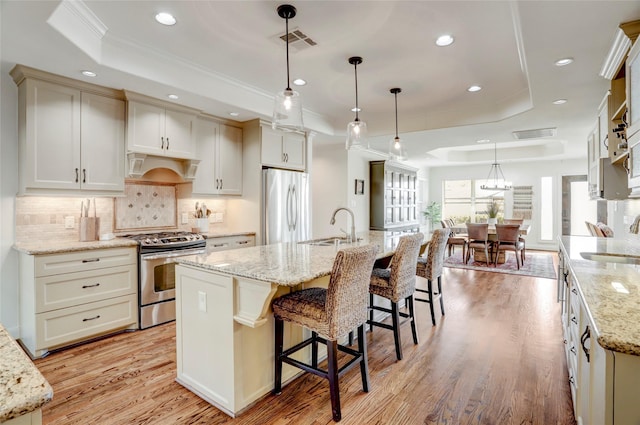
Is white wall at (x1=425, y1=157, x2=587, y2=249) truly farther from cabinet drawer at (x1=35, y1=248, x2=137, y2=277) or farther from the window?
cabinet drawer at (x1=35, y1=248, x2=137, y2=277)

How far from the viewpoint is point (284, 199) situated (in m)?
4.74

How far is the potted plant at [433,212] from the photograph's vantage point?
10391 millimetres

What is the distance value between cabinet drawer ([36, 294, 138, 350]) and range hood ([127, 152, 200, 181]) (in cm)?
130

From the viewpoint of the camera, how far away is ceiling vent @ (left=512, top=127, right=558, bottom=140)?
501 centimetres

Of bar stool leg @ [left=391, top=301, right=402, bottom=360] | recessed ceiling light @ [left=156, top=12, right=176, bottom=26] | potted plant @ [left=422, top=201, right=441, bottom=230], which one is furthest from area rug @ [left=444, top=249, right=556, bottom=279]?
recessed ceiling light @ [left=156, top=12, right=176, bottom=26]

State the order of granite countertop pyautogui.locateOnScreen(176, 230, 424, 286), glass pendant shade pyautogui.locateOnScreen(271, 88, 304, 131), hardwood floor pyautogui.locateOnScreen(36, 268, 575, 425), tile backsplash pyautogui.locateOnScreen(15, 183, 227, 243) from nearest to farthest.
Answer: granite countertop pyautogui.locateOnScreen(176, 230, 424, 286) → hardwood floor pyautogui.locateOnScreen(36, 268, 575, 425) → glass pendant shade pyautogui.locateOnScreen(271, 88, 304, 131) → tile backsplash pyautogui.locateOnScreen(15, 183, 227, 243)

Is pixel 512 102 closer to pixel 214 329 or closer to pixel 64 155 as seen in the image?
pixel 214 329

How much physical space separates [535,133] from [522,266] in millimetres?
2726

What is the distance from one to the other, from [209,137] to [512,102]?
379 centimetres

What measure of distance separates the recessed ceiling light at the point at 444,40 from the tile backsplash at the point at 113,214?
3.16 meters

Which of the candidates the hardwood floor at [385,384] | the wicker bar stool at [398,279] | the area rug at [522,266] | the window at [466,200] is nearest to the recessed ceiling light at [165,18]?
the wicker bar stool at [398,279]

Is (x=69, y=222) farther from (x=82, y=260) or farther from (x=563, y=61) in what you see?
(x=563, y=61)

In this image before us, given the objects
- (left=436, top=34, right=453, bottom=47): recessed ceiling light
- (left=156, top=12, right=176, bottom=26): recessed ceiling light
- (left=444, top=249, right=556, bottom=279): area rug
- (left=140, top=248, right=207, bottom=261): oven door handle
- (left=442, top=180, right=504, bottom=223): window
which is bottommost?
(left=444, top=249, right=556, bottom=279): area rug

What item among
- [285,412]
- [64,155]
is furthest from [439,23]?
[64,155]
